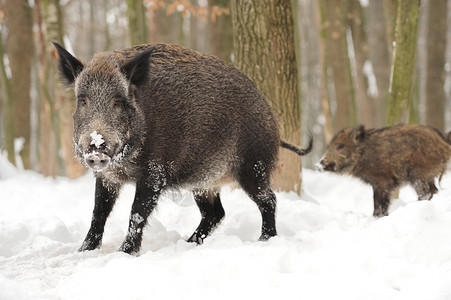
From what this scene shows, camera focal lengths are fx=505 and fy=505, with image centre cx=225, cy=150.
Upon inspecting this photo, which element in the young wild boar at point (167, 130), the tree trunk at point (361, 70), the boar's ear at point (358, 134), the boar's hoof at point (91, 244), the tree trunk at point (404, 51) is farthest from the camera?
the tree trunk at point (361, 70)

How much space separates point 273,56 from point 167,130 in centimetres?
264

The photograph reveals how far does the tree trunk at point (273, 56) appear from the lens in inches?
255

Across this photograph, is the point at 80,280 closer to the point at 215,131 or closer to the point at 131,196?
the point at 215,131

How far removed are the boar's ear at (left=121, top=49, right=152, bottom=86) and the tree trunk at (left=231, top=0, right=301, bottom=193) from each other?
2.60 m

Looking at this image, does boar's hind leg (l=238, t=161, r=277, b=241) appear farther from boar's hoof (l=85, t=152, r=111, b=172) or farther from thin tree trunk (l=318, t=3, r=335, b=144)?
thin tree trunk (l=318, t=3, r=335, b=144)

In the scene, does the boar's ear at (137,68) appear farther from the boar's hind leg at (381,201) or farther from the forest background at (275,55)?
the boar's hind leg at (381,201)

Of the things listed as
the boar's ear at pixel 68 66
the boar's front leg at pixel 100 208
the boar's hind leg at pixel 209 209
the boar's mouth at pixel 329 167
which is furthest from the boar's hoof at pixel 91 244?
the boar's mouth at pixel 329 167

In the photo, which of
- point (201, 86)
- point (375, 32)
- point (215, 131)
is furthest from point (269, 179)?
point (375, 32)

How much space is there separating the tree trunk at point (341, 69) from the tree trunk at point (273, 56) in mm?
6205

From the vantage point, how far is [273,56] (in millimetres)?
6508

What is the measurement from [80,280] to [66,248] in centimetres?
144

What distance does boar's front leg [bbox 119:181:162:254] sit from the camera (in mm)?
4195

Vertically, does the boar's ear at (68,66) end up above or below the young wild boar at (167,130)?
above

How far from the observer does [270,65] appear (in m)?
6.52
